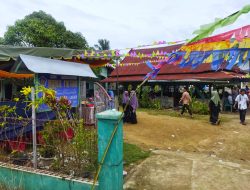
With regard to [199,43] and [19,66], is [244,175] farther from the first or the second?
[19,66]

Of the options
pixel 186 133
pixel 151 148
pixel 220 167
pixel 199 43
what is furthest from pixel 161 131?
pixel 199 43

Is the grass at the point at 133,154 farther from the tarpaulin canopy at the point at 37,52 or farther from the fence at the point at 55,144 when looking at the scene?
the tarpaulin canopy at the point at 37,52

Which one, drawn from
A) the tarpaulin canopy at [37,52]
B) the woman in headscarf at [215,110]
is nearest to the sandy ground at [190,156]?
the woman in headscarf at [215,110]

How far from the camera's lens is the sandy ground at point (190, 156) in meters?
4.82

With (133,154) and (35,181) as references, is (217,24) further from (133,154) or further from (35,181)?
(133,154)

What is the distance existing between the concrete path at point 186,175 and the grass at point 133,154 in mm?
209

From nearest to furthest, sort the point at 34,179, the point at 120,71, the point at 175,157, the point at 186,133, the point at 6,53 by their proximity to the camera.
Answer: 1. the point at 34,179
2. the point at 175,157
3. the point at 6,53
4. the point at 186,133
5. the point at 120,71

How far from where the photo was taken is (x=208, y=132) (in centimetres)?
1022

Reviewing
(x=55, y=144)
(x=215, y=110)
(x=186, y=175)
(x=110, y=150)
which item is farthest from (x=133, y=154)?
(x=215, y=110)

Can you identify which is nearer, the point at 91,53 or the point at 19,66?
the point at 19,66

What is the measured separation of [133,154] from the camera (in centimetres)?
648

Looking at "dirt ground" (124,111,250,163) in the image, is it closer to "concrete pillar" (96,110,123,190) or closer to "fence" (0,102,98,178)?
"fence" (0,102,98,178)

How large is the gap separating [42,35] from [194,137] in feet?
66.4

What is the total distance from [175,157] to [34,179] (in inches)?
133
